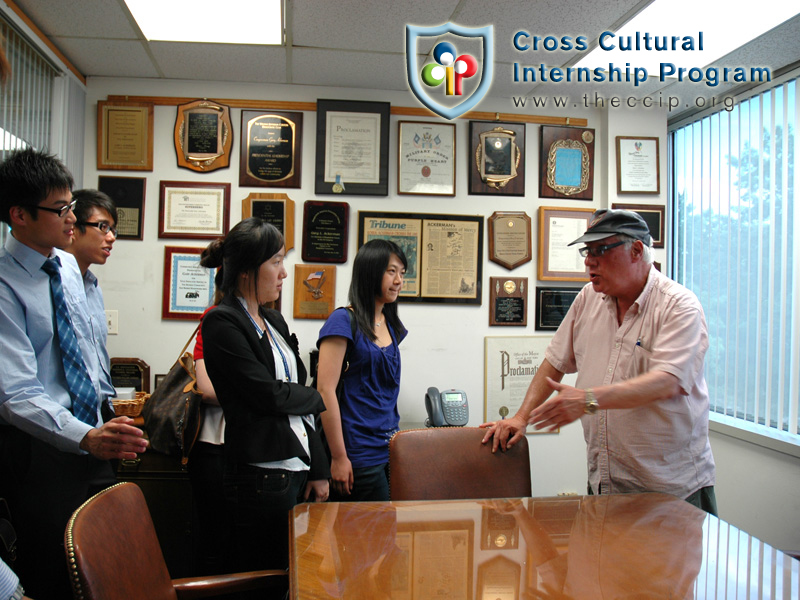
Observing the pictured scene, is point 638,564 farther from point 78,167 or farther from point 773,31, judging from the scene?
point 78,167

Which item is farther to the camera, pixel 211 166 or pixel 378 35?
pixel 211 166

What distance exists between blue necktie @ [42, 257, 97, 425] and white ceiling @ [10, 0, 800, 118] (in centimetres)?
143

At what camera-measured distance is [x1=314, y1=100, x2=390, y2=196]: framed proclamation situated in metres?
3.21

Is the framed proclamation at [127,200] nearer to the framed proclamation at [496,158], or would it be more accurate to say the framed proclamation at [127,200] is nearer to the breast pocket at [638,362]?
the framed proclamation at [496,158]

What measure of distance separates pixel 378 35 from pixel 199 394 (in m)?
1.84

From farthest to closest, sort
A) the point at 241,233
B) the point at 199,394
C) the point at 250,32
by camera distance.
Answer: the point at 250,32 < the point at 199,394 < the point at 241,233

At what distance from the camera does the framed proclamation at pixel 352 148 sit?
3.21 m

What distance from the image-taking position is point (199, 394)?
2033 millimetres

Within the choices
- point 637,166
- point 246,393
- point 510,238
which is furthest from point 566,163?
point 246,393

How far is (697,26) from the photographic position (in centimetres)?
251

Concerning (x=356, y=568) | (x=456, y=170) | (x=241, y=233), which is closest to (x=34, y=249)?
(x=241, y=233)

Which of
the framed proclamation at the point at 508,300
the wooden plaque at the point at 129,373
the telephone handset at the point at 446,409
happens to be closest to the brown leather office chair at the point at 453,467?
the telephone handset at the point at 446,409

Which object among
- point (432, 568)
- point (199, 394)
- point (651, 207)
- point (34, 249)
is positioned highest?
point (651, 207)

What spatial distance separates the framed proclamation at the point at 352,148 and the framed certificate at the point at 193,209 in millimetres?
564
